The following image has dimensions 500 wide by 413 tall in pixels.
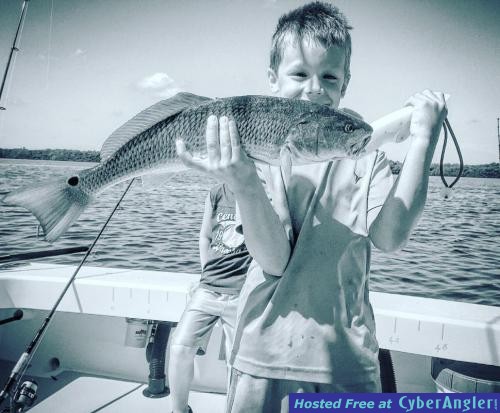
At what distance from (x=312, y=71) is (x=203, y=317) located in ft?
8.79

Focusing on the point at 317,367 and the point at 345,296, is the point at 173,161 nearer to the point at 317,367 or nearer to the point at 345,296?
the point at 345,296

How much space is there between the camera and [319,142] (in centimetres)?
181

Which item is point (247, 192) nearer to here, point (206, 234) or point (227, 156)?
point (227, 156)

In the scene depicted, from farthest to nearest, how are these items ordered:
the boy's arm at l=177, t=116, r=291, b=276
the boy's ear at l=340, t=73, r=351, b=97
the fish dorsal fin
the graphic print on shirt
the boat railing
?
the boat railing → the graphic print on shirt → the boy's ear at l=340, t=73, r=351, b=97 → the fish dorsal fin → the boy's arm at l=177, t=116, r=291, b=276

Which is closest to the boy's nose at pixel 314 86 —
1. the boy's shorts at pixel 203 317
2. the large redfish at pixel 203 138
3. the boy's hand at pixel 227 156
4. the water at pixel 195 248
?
the large redfish at pixel 203 138

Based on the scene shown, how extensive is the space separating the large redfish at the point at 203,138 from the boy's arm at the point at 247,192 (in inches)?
4.0

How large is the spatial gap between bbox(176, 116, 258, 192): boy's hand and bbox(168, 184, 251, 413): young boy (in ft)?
7.39

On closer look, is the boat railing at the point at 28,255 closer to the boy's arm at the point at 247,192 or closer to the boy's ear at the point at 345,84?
the boy's arm at the point at 247,192

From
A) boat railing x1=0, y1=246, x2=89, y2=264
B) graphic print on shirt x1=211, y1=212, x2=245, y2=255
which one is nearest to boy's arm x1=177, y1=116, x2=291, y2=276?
graphic print on shirt x1=211, y1=212, x2=245, y2=255

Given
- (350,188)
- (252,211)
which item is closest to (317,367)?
(252,211)

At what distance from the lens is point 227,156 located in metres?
1.70

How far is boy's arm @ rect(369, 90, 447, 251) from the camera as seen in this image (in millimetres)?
1672

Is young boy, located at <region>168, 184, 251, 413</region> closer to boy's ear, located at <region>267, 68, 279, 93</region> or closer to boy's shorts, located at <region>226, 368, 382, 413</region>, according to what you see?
boy's shorts, located at <region>226, 368, 382, 413</region>

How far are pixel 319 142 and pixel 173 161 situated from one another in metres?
0.75
